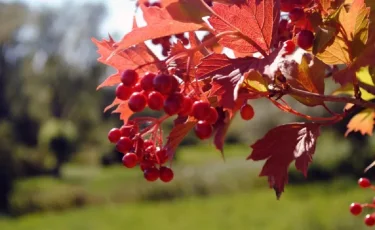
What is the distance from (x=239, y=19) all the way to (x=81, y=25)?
14.2 metres

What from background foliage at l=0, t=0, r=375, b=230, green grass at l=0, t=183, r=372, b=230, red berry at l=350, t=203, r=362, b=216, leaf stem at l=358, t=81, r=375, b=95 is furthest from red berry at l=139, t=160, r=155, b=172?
green grass at l=0, t=183, r=372, b=230

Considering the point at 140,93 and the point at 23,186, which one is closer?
the point at 140,93

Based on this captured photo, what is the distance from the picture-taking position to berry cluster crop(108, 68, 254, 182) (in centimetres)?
39

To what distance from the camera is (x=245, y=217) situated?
7.42 metres

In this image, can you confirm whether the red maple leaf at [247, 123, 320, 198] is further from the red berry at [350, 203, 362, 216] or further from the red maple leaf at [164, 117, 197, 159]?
the red berry at [350, 203, 362, 216]

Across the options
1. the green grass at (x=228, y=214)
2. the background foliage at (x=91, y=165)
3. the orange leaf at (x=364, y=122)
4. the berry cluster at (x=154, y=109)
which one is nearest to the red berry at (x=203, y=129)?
the berry cluster at (x=154, y=109)

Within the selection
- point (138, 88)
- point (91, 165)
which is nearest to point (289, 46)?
point (138, 88)

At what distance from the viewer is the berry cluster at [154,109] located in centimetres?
39

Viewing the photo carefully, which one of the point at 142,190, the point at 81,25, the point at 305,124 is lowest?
the point at 142,190

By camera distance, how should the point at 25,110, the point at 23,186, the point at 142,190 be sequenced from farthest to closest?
the point at 25,110 → the point at 23,186 → the point at 142,190

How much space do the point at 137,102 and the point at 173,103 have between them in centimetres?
3

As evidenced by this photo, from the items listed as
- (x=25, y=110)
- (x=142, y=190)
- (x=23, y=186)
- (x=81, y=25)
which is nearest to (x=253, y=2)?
(x=142, y=190)

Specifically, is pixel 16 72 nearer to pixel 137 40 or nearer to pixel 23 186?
pixel 23 186

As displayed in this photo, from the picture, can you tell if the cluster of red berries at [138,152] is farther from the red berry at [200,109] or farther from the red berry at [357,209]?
the red berry at [357,209]
